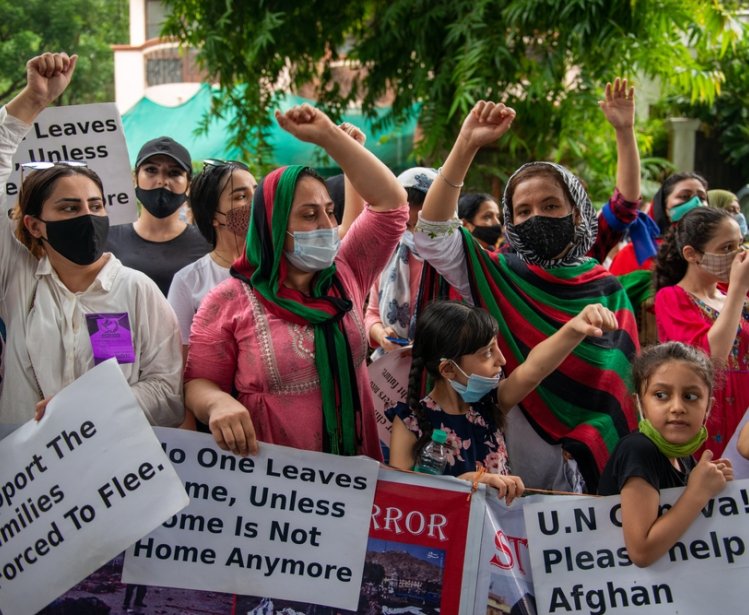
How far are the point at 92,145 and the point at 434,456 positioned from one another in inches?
86.0

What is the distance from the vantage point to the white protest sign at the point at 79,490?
263 centimetres

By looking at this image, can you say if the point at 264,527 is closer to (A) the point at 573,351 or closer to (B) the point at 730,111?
(A) the point at 573,351

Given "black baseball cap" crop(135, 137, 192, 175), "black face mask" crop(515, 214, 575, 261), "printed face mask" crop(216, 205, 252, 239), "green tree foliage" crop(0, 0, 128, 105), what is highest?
"black face mask" crop(515, 214, 575, 261)

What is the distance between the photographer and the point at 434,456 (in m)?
2.93

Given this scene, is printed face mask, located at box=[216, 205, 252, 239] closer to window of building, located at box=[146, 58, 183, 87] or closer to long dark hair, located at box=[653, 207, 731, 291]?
long dark hair, located at box=[653, 207, 731, 291]

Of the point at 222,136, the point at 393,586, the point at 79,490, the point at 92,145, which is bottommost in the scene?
the point at 222,136

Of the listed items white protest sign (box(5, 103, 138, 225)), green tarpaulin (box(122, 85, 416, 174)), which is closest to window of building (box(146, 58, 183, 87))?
green tarpaulin (box(122, 85, 416, 174))

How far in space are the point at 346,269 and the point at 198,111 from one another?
35.8 ft

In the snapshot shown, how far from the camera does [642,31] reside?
846cm

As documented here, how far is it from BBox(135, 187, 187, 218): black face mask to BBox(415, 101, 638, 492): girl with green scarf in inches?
61.5

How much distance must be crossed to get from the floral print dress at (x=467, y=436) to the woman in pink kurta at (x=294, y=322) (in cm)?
22

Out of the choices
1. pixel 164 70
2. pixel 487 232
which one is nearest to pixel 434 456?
pixel 487 232

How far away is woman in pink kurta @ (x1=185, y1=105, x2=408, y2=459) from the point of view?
111 inches

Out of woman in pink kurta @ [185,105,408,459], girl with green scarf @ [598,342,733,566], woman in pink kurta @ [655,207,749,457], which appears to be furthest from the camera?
woman in pink kurta @ [655,207,749,457]
